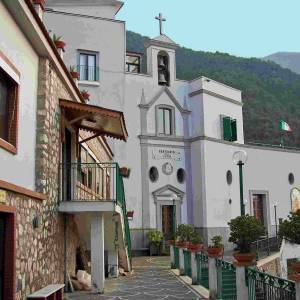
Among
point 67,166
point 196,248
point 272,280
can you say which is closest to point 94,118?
point 67,166

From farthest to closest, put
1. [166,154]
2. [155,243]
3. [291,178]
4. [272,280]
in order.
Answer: [291,178] < [166,154] < [155,243] < [272,280]

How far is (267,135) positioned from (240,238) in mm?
42105

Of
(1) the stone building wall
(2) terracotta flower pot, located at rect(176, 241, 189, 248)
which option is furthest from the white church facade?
(1) the stone building wall

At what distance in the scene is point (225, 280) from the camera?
9.62 metres

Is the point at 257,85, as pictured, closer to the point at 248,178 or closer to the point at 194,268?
the point at 248,178

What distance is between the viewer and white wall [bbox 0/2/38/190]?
757 cm

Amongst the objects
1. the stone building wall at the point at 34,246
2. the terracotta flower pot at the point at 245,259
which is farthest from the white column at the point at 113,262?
the terracotta flower pot at the point at 245,259

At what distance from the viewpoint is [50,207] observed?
998cm

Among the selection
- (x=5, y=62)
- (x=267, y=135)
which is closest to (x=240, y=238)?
(x=5, y=62)

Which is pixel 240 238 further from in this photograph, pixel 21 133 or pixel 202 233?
pixel 21 133

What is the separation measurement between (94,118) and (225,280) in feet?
16.2

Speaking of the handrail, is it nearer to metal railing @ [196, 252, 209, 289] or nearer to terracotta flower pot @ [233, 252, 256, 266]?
terracotta flower pot @ [233, 252, 256, 266]

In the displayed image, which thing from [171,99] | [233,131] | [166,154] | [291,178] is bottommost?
[291,178]

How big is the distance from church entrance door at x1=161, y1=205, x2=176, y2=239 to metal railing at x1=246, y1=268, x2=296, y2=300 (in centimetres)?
1999
